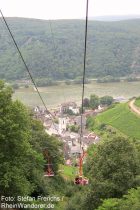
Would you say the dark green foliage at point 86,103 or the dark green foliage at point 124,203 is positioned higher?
the dark green foliage at point 86,103

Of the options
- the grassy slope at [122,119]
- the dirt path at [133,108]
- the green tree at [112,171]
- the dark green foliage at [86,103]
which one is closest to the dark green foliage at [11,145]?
the green tree at [112,171]

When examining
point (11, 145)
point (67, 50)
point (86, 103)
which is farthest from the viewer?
point (67, 50)

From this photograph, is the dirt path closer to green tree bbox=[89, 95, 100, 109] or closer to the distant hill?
green tree bbox=[89, 95, 100, 109]

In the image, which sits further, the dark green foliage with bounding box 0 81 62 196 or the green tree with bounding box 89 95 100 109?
the green tree with bounding box 89 95 100 109

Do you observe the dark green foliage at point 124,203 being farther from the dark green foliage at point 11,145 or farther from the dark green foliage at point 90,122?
the dark green foliage at point 90,122

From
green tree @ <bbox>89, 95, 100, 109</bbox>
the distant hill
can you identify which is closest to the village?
green tree @ <bbox>89, 95, 100, 109</bbox>

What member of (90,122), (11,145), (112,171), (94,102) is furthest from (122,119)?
(11,145)

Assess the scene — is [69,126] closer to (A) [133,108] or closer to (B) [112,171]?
(A) [133,108]
